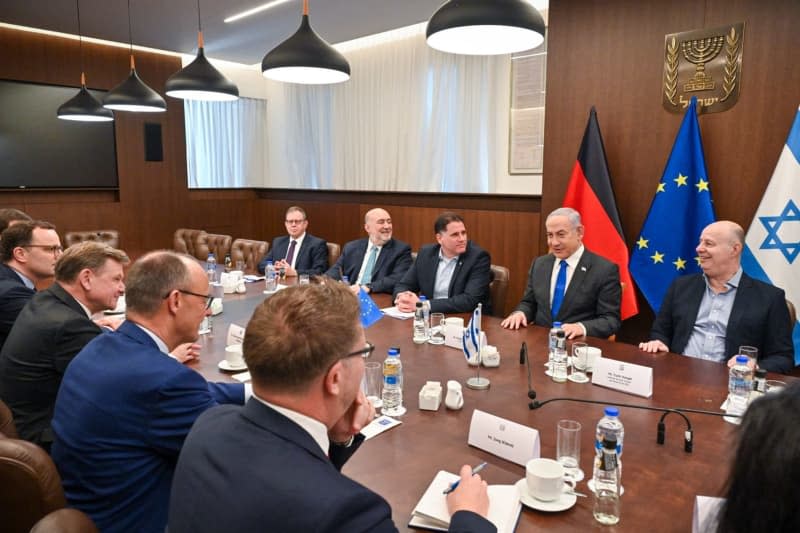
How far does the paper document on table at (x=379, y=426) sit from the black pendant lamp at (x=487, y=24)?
1465 mm

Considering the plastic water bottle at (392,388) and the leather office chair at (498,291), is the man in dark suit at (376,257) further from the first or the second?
the plastic water bottle at (392,388)

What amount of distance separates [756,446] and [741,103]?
3.48 meters

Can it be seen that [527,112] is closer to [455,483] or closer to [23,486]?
[455,483]

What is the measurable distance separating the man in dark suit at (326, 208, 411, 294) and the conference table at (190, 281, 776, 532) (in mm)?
1810

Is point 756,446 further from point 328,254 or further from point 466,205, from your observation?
point 466,205

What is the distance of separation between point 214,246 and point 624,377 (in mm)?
5082

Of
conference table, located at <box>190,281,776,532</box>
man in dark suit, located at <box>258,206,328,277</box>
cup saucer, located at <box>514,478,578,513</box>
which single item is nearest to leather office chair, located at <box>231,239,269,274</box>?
man in dark suit, located at <box>258,206,328,277</box>

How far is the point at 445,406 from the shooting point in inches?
71.6

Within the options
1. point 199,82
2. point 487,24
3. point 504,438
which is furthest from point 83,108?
point 504,438

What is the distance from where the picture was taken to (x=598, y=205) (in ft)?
13.1

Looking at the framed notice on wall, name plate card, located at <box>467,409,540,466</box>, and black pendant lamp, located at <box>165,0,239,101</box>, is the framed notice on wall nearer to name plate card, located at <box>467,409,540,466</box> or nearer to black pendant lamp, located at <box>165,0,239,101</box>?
black pendant lamp, located at <box>165,0,239,101</box>

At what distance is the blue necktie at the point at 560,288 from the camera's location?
126 inches

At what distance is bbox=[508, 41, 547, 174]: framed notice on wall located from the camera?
17.2ft

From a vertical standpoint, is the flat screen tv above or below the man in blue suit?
above
